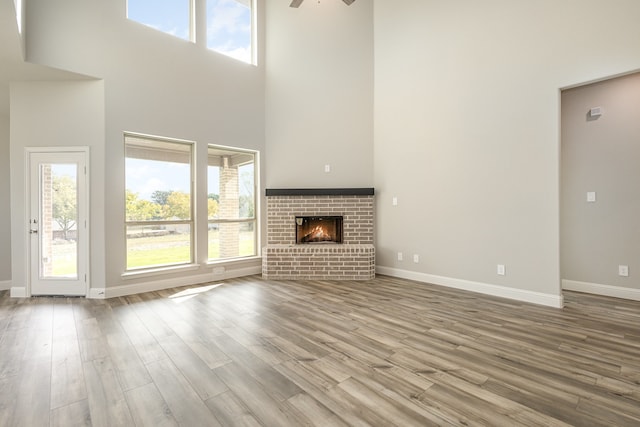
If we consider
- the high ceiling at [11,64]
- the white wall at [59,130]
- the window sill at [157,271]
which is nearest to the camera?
the high ceiling at [11,64]

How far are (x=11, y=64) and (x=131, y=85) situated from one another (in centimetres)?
122

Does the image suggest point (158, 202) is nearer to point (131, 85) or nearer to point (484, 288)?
point (131, 85)

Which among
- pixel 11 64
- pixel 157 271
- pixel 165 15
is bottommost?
pixel 157 271

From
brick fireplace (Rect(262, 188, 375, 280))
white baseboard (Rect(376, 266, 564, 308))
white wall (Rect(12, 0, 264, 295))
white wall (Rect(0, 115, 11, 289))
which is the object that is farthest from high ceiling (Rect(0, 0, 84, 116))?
white baseboard (Rect(376, 266, 564, 308))

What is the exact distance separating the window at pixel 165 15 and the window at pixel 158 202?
1.71 m

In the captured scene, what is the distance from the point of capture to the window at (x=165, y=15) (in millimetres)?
4355

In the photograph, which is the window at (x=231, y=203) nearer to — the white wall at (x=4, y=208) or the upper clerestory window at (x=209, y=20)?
the upper clerestory window at (x=209, y=20)

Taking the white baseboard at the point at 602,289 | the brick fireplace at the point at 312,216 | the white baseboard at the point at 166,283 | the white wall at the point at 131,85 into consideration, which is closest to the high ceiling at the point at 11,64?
the white wall at the point at 131,85

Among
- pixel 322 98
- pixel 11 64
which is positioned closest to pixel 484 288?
pixel 322 98

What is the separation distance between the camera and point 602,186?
3975 mm

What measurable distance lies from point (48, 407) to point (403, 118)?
519cm

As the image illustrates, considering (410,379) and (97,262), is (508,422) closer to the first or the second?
(410,379)

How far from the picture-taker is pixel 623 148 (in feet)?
12.6

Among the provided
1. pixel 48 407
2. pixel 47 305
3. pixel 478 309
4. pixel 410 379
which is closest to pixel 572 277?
pixel 478 309
